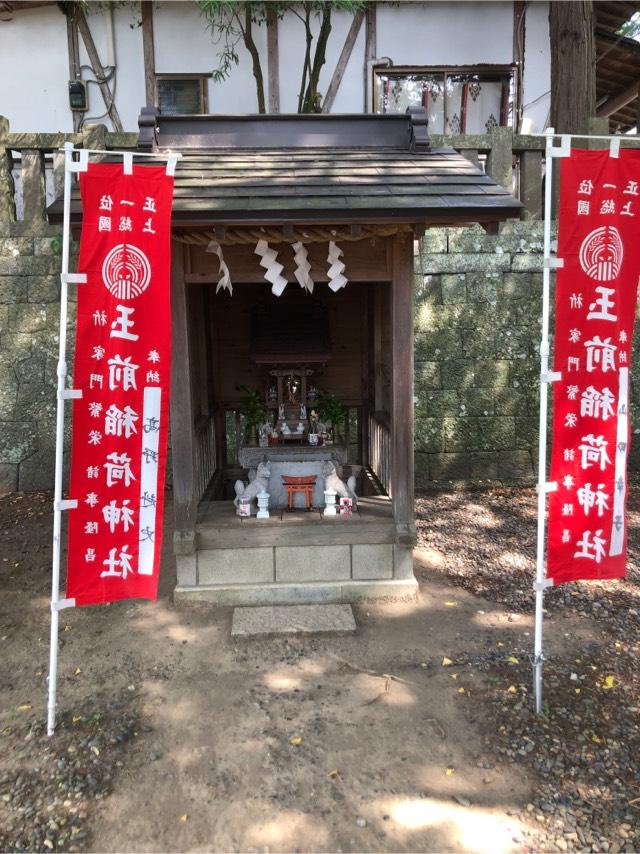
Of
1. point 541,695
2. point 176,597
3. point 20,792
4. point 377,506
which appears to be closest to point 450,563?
point 377,506

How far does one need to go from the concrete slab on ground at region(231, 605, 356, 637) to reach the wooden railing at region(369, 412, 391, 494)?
5.74 feet

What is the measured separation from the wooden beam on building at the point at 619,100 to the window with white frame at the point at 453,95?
3.58 metres

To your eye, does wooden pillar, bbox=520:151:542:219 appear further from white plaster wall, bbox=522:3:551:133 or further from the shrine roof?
the shrine roof

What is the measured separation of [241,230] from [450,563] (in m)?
3.85

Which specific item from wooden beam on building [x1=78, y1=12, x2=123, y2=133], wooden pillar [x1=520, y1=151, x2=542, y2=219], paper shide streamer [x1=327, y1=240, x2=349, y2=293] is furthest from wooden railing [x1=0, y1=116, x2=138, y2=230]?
wooden pillar [x1=520, y1=151, x2=542, y2=219]

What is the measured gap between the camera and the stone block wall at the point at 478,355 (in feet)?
27.2

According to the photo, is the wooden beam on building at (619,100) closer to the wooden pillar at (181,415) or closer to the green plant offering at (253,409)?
the green plant offering at (253,409)

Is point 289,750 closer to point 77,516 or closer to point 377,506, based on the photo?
point 77,516

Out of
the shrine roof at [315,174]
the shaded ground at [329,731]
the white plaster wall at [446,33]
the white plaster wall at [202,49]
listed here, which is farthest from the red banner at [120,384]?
the white plaster wall at [446,33]

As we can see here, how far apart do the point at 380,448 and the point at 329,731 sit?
11.8 feet

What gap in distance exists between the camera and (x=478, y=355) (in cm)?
846

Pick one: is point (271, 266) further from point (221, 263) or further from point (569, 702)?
point (569, 702)

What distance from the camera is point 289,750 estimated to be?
3510 mm

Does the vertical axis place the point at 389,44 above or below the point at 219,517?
above
